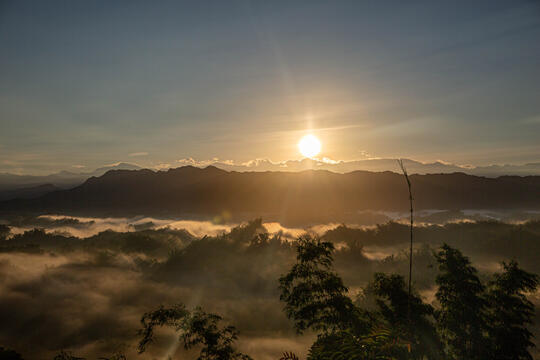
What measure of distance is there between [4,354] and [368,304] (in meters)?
106

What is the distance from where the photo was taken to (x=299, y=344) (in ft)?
552

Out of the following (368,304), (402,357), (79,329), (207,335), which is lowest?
(79,329)

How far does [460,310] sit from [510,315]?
2542 millimetres

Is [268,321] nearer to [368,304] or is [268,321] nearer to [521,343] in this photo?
[368,304]

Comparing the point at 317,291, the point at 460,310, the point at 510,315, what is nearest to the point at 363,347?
the point at 317,291

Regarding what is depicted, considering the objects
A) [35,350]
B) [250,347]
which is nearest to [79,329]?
[35,350]

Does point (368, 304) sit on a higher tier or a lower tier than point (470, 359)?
lower

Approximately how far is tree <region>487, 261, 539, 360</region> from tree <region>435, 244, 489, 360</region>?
0.59 m

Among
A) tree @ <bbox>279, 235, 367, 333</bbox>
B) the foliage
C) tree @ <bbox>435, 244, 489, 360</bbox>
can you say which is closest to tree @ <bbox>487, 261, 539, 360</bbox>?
tree @ <bbox>435, 244, 489, 360</bbox>

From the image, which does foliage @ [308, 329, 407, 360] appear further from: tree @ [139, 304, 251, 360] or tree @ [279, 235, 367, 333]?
tree @ [279, 235, 367, 333]

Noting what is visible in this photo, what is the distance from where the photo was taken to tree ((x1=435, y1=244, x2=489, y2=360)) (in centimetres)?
1717

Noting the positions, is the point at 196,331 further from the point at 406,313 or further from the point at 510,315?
the point at 510,315

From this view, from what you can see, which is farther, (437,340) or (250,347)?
(250,347)

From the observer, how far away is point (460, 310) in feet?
57.5
